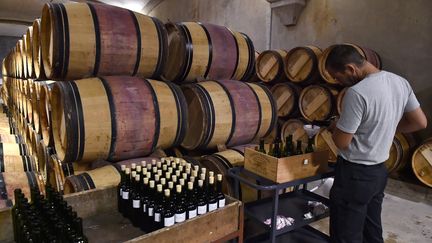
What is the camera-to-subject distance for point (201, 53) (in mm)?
3309

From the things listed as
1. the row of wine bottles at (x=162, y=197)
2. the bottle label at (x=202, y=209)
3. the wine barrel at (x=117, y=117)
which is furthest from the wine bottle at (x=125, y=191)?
the wine barrel at (x=117, y=117)

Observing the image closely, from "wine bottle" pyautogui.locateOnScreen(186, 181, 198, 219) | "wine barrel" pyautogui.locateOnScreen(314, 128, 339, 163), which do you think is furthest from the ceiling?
"wine bottle" pyautogui.locateOnScreen(186, 181, 198, 219)

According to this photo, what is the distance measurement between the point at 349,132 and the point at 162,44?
6.01 feet

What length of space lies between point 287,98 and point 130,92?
350 centimetres

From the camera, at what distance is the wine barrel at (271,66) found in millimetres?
5520

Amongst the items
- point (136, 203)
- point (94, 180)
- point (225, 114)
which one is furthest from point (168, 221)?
point (225, 114)

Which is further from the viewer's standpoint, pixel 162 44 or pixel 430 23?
pixel 430 23

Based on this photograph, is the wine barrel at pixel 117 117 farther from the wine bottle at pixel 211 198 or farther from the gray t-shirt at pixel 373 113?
the gray t-shirt at pixel 373 113

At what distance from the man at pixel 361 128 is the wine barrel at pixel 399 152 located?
7.21 feet

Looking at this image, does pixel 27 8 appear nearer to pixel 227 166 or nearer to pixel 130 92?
pixel 130 92

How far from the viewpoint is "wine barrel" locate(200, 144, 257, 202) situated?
279cm

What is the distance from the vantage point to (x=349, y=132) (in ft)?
6.70

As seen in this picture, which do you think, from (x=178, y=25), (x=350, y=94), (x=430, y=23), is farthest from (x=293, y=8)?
(x=350, y=94)

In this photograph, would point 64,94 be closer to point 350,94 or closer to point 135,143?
point 135,143
